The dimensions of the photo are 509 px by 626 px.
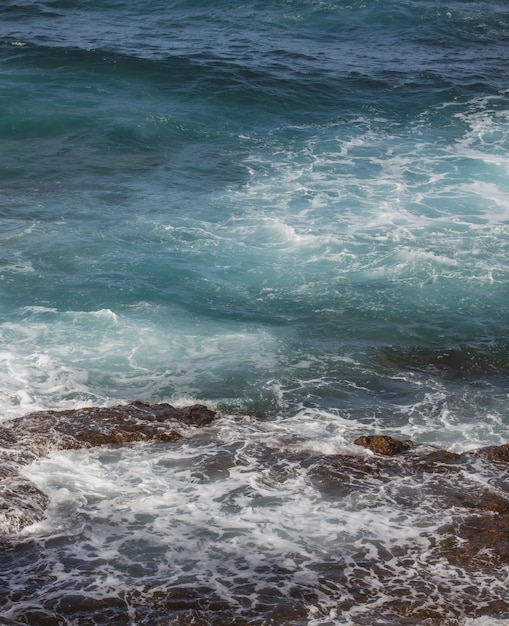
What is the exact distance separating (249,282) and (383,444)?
7421 mm

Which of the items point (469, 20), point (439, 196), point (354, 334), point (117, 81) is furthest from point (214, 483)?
point (469, 20)

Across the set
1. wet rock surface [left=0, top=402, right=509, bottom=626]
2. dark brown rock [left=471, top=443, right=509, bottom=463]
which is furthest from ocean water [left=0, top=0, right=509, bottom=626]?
dark brown rock [left=471, top=443, right=509, bottom=463]

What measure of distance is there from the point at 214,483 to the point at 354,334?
6.02 meters

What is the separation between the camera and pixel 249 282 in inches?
787

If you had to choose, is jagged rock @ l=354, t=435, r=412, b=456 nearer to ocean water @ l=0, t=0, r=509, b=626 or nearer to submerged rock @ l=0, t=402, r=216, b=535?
ocean water @ l=0, t=0, r=509, b=626

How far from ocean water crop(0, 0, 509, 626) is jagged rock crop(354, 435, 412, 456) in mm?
283

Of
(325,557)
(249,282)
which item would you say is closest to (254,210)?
(249,282)

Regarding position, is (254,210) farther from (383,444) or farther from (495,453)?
(495,453)

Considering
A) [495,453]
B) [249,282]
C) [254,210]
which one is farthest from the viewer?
[254,210]

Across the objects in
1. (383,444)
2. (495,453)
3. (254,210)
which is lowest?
(495,453)

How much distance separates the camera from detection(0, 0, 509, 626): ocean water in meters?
11.4

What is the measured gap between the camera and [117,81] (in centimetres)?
3334

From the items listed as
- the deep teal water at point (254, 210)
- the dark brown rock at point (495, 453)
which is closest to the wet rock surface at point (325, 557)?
the dark brown rock at point (495, 453)

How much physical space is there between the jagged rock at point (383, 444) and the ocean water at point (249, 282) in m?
0.28
